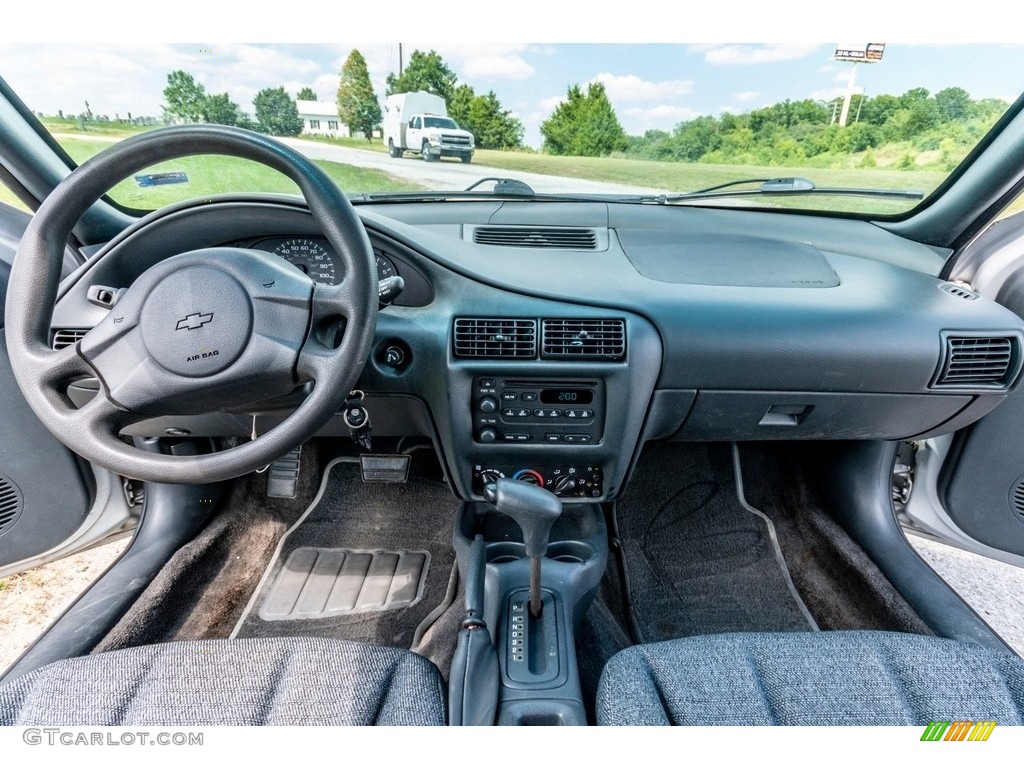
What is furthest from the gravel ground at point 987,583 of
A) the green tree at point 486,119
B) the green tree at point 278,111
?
the green tree at point 278,111

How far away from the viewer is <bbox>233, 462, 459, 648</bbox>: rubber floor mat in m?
1.96

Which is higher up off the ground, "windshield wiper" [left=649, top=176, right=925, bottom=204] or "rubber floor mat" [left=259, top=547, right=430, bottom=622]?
"windshield wiper" [left=649, top=176, right=925, bottom=204]

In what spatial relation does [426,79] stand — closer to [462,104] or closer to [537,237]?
[462,104]

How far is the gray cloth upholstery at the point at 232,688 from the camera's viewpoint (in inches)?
45.3

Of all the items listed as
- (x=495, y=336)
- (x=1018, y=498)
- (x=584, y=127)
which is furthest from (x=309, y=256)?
(x=1018, y=498)

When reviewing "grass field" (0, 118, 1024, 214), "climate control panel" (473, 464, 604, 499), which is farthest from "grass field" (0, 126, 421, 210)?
"climate control panel" (473, 464, 604, 499)

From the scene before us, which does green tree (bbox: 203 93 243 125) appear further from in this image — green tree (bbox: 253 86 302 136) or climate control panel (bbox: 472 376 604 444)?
climate control panel (bbox: 472 376 604 444)

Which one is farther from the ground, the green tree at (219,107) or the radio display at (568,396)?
the green tree at (219,107)

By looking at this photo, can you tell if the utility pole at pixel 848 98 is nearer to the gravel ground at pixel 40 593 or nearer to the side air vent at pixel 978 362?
the side air vent at pixel 978 362

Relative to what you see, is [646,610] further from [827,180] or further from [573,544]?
[827,180]

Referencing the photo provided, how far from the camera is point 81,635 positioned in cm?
160
